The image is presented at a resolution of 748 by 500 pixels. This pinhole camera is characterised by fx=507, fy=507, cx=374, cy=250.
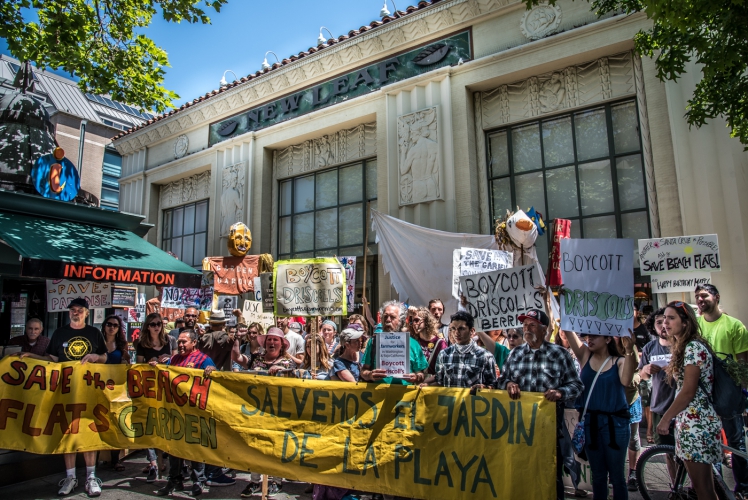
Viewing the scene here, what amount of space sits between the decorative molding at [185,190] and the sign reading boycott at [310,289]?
10.7m

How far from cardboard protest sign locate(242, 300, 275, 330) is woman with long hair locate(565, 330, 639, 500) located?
6.55m

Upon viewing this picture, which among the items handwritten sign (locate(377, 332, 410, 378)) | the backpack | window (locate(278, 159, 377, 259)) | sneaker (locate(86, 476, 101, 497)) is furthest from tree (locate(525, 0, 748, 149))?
sneaker (locate(86, 476, 101, 497))

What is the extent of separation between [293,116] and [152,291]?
7524mm

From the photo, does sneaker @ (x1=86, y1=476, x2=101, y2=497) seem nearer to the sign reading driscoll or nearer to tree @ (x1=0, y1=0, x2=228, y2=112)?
tree @ (x1=0, y1=0, x2=228, y2=112)

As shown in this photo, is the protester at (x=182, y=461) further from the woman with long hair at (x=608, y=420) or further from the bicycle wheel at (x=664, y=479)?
the bicycle wheel at (x=664, y=479)

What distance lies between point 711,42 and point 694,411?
513cm

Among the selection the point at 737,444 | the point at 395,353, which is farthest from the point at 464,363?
the point at 737,444

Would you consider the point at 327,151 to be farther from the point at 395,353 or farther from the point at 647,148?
the point at 395,353

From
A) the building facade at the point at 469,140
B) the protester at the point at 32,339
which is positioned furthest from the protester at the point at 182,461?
the building facade at the point at 469,140

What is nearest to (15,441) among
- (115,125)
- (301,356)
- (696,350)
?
(301,356)

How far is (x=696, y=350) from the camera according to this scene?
157 inches

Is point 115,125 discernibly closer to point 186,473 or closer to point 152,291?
point 152,291

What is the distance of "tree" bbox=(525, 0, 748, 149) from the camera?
16.5 feet

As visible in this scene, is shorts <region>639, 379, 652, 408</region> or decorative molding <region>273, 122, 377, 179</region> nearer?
shorts <region>639, 379, 652, 408</region>
